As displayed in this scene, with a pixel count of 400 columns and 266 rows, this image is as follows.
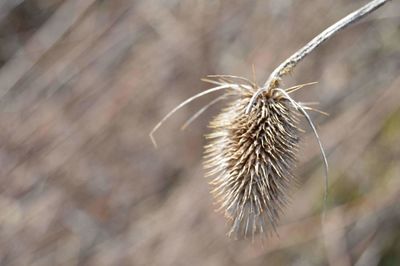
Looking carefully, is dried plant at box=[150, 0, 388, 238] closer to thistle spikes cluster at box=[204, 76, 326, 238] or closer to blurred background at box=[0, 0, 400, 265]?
thistle spikes cluster at box=[204, 76, 326, 238]

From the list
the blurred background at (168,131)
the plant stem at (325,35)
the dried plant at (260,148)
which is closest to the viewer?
the plant stem at (325,35)

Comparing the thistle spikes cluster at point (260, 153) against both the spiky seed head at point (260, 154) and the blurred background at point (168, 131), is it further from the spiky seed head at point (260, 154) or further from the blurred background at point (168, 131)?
the blurred background at point (168, 131)

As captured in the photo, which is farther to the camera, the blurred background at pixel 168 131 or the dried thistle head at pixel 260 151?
the blurred background at pixel 168 131

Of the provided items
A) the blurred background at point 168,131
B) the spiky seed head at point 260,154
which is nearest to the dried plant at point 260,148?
the spiky seed head at point 260,154

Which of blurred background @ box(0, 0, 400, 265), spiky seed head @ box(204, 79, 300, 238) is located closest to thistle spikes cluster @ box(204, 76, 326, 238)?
spiky seed head @ box(204, 79, 300, 238)

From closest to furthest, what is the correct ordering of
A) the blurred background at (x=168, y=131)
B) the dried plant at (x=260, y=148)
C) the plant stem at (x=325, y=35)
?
the plant stem at (x=325, y=35) → the dried plant at (x=260, y=148) → the blurred background at (x=168, y=131)

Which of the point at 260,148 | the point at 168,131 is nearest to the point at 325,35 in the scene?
the point at 260,148
